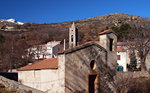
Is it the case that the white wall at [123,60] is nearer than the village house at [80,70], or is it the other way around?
the village house at [80,70]

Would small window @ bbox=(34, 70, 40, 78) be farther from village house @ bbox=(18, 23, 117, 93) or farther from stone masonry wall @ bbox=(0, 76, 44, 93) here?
stone masonry wall @ bbox=(0, 76, 44, 93)

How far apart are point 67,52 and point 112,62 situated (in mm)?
5276

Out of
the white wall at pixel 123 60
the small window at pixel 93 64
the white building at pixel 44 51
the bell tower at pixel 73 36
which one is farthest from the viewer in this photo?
the white building at pixel 44 51

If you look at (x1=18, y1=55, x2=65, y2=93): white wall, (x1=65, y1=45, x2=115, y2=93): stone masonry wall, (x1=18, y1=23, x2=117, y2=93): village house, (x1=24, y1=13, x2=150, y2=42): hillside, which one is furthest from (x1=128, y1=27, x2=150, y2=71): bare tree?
(x1=18, y1=55, x2=65, y2=93): white wall

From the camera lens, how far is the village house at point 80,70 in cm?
1197

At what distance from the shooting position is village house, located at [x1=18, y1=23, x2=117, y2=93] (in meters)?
12.0

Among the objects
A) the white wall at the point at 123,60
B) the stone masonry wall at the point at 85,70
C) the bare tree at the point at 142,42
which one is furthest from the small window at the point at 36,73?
the white wall at the point at 123,60

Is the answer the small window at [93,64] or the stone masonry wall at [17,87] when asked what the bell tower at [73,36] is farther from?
the stone masonry wall at [17,87]

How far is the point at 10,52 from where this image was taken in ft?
105

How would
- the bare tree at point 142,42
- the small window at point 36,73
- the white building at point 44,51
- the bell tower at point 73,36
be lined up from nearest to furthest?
the small window at point 36,73 → the bell tower at point 73,36 → the bare tree at point 142,42 → the white building at point 44,51

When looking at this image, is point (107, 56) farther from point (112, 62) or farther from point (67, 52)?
point (67, 52)

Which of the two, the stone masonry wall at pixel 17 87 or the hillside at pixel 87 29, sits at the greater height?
the hillside at pixel 87 29

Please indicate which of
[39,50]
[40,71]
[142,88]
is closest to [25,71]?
[40,71]

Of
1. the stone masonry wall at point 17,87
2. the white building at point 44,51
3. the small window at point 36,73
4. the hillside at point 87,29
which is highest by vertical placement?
the hillside at point 87,29
